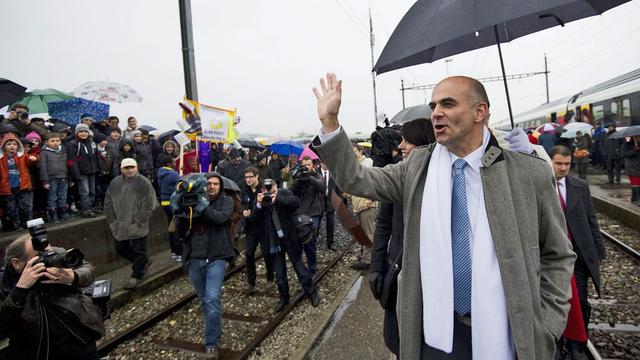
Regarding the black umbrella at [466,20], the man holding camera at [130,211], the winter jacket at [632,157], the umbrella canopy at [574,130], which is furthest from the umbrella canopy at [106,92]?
the umbrella canopy at [574,130]

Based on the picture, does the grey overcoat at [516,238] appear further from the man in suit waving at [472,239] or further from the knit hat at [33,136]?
the knit hat at [33,136]

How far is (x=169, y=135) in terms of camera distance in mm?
12492

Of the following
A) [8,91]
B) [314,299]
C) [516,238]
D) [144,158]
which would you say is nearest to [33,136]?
[144,158]

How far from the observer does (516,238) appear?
1607 millimetres

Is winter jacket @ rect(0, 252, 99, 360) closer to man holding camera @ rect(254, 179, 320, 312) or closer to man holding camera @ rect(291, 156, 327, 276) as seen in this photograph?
man holding camera @ rect(254, 179, 320, 312)

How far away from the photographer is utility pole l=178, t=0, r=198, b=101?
27.2 ft

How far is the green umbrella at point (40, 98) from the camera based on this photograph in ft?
30.7

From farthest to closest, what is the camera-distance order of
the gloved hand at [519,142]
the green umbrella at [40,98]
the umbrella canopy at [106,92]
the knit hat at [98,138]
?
1. the umbrella canopy at [106,92]
2. the green umbrella at [40,98]
3. the knit hat at [98,138]
4. the gloved hand at [519,142]

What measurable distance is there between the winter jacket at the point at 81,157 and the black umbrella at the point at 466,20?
7.29m

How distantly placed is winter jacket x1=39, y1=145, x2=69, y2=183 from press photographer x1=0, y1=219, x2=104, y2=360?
4.99m

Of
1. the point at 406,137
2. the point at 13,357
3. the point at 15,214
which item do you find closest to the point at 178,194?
the point at 13,357

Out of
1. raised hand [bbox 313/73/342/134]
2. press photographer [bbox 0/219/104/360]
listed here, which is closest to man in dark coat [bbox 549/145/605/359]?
raised hand [bbox 313/73/342/134]

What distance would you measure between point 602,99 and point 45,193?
2107 centimetres

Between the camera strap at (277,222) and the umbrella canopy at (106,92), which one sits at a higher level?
the umbrella canopy at (106,92)
